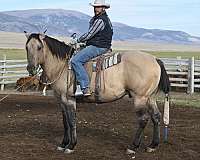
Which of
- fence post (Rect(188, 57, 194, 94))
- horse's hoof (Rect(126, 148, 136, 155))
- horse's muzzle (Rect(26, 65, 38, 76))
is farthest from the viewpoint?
fence post (Rect(188, 57, 194, 94))

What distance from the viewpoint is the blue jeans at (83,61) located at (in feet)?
24.9

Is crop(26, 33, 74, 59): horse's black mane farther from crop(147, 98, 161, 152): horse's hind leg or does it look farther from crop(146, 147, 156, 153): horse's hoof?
crop(146, 147, 156, 153): horse's hoof

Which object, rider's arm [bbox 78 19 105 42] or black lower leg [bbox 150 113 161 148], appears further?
black lower leg [bbox 150 113 161 148]

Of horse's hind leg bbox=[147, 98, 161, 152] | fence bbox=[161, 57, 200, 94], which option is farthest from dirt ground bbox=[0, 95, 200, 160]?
fence bbox=[161, 57, 200, 94]

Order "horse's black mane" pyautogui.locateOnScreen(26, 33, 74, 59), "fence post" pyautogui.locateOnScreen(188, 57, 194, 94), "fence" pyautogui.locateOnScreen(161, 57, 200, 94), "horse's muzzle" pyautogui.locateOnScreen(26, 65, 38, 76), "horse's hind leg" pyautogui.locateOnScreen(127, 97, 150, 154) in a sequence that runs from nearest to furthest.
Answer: "horse's muzzle" pyautogui.locateOnScreen(26, 65, 38, 76)
"horse's hind leg" pyautogui.locateOnScreen(127, 97, 150, 154)
"horse's black mane" pyautogui.locateOnScreen(26, 33, 74, 59)
"fence post" pyautogui.locateOnScreen(188, 57, 194, 94)
"fence" pyautogui.locateOnScreen(161, 57, 200, 94)

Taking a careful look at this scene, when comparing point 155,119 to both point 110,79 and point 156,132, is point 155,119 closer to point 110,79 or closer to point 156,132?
point 156,132

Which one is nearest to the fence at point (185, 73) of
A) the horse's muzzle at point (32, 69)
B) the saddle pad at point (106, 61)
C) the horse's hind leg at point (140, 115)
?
the horse's hind leg at point (140, 115)

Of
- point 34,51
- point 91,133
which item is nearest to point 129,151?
point 91,133

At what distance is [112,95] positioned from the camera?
773 cm

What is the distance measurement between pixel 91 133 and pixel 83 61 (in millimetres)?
2114

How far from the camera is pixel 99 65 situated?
25.3ft

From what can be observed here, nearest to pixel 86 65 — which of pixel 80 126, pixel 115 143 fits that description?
pixel 115 143

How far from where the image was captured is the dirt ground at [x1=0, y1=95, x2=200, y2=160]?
24.5 ft

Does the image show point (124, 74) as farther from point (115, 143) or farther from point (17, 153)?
point (17, 153)
